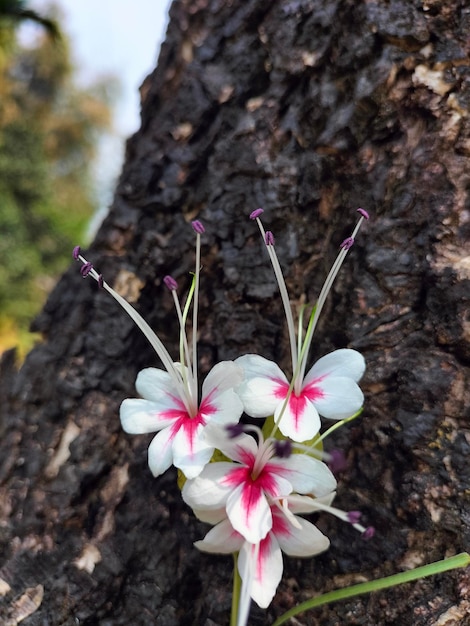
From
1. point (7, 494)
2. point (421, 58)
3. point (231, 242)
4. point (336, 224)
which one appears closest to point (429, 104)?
point (421, 58)

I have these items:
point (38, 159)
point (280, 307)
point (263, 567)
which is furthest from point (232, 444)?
point (38, 159)

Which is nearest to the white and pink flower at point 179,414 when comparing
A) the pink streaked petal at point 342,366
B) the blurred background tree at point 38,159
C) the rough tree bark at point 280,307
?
the pink streaked petal at point 342,366

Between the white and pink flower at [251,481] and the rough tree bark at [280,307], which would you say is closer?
the white and pink flower at [251,481]

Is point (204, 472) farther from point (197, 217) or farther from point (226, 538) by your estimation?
point (197, 217)

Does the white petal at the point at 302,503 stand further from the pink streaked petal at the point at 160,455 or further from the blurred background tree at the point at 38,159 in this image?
the blurred background tree at the point at 38,159

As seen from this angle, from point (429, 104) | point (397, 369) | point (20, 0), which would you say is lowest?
point (397, 369)

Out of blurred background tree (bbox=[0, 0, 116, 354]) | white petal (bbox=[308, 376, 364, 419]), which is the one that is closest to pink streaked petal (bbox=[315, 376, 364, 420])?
white petal (bbox=[308, 376, 364, 419])
